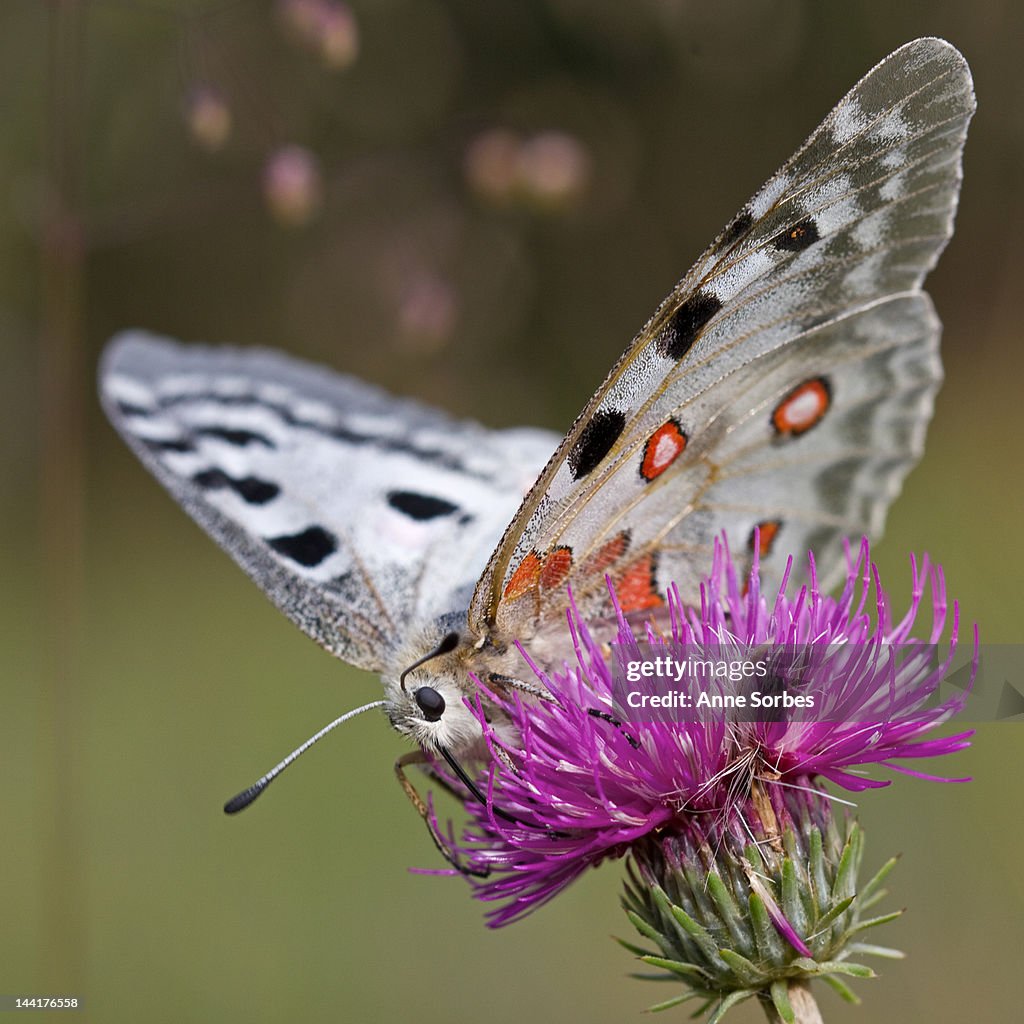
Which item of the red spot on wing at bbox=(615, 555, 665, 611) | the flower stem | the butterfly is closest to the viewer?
the flower stem

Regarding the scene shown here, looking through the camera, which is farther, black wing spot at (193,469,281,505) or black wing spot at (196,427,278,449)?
black wing spot at (196,427,278,449)

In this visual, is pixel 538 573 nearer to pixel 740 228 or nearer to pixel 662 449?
pixel 662 449

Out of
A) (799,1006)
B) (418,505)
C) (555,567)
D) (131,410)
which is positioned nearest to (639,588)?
(555,567)

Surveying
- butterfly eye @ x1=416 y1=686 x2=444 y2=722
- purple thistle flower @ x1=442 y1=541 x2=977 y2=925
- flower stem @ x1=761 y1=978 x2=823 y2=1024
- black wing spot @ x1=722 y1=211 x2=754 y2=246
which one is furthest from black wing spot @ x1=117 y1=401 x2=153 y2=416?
flower stem @ x1=761 y1=978 x2=823 y2=1024

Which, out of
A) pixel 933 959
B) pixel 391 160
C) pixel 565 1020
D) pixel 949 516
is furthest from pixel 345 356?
pixel 933 959

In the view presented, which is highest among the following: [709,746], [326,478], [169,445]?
[169,445]

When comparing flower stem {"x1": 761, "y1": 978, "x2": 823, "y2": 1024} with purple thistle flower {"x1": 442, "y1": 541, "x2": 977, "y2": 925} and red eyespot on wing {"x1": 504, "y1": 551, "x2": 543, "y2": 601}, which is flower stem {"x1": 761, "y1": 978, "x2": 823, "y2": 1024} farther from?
red eyespot on wing {"x1": 504, "y1": 551, "x2": 543, "y2": 601}

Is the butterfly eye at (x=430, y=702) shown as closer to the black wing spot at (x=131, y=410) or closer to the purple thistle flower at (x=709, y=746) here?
the purple thistle flower at (x=709, y=746)
